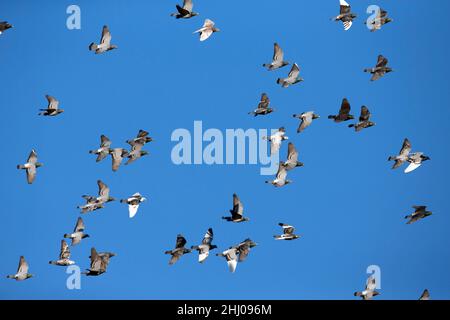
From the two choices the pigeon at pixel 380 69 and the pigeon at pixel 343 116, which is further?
the pigeon at pixel 380 69

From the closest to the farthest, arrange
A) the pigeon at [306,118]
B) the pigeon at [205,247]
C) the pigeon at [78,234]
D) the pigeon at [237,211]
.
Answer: the pigeon at [237,211] < the pigeon at [205,247] < the pigeon at [78,234] < the pigeon at [306,118]

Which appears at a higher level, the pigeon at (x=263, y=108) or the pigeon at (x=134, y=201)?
the pigeon at (x=263, y=108)

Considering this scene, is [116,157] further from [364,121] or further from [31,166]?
[364,121]

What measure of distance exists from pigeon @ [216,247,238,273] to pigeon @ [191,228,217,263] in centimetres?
75

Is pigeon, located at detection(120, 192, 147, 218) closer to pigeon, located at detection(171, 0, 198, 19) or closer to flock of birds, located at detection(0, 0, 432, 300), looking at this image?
flock of birds, located at detection(0, 0, 432, 300)

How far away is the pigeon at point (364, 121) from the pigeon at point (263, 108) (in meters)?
2.83

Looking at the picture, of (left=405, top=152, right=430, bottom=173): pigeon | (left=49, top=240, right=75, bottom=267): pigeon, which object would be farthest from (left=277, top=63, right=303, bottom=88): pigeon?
(left=49, top=240, right=75, bottom=267): pigeon

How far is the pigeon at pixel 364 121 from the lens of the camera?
5662cm

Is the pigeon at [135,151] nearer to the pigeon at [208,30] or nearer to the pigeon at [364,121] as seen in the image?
the pigeon at [208,30]

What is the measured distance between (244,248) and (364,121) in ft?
19.9

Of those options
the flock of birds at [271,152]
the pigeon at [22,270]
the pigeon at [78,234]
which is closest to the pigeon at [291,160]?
the flock of birds at [271,152]

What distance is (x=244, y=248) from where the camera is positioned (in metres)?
55.1

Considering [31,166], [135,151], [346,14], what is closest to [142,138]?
[135,151]
